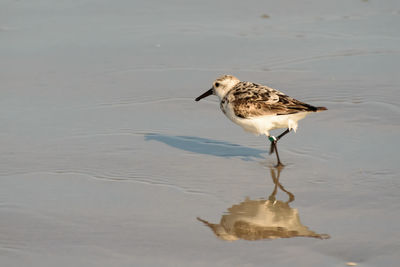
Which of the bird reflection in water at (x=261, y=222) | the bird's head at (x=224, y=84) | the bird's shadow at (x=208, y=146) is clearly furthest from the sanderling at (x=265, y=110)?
the bird reflection in water at (x=261, y=222)

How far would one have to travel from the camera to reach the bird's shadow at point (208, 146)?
27.7ft

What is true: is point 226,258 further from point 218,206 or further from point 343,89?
point 343,89

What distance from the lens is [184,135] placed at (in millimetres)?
8977

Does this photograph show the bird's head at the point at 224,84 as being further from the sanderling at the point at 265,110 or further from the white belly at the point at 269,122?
the white belly at the point at 269,122

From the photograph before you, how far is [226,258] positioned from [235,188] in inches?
67.9

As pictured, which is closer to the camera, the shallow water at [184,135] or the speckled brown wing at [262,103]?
the shallow water at [184,135]

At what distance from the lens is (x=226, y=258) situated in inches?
223

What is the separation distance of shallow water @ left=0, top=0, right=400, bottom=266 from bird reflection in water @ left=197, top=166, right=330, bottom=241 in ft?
0.14

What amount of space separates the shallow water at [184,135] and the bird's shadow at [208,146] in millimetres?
28

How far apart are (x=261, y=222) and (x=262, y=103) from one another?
2158 mm

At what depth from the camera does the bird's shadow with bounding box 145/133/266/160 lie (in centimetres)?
844

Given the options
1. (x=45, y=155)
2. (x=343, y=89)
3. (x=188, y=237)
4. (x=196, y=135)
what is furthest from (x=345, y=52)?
(x=188, y=237)

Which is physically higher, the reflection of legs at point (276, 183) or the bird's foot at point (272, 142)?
the bird's foot at point (272, 142)

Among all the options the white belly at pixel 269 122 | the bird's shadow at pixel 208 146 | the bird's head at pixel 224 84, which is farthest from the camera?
the bird's head at pixel 224 84
